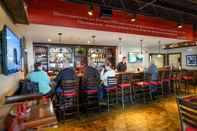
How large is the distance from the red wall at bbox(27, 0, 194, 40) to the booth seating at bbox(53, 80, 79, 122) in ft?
4.95

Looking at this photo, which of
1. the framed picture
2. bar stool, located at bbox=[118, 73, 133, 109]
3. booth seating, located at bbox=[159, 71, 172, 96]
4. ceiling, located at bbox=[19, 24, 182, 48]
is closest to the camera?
ceiling, located at bbox=[19, 24, 182, 48]

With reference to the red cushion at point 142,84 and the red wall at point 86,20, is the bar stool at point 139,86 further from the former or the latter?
the red wall at point 86,20

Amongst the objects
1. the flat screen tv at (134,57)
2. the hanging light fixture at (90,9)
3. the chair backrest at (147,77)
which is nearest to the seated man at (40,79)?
the hanging light fixture at (90,9)

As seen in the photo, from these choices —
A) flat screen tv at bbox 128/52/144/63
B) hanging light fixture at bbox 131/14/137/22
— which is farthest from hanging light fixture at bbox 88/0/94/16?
flat screen tv at bbox 128/52/144/63

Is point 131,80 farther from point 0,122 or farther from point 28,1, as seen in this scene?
point 0,122

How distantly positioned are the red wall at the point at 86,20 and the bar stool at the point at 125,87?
1.43 m

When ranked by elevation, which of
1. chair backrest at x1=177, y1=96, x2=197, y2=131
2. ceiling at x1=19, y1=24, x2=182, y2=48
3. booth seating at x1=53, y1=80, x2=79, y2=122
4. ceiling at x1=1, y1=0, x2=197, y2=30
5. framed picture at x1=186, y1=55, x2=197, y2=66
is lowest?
booth seating at x1=53, y1=80, x2=79, y2=122

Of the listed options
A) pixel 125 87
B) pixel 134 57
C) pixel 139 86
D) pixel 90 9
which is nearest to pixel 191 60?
pixel 134 57

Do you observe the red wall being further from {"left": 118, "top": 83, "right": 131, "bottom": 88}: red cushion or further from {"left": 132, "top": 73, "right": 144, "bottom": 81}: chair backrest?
{"left": 118, "top": 83, "right": 131, "bottom": 88}: red cushion

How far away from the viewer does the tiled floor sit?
12.2ft

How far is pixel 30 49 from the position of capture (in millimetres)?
7707

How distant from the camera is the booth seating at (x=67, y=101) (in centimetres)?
430

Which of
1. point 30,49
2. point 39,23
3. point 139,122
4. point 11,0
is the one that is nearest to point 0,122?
point 11,0

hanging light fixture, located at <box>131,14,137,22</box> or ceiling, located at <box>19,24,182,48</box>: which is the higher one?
hanging light fixture, located at <box>131,14,137,22</box>
